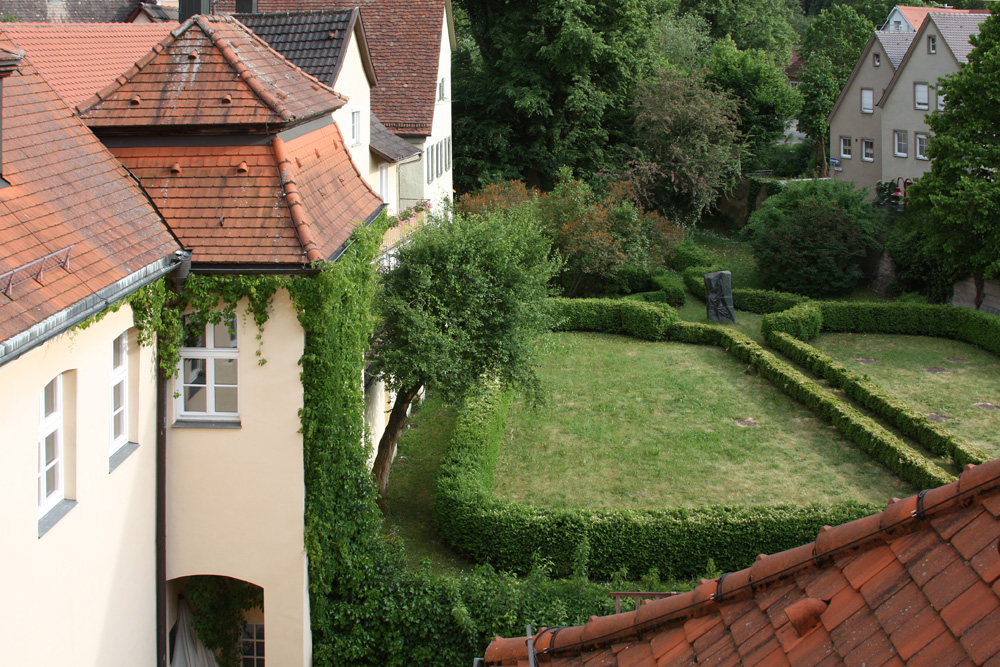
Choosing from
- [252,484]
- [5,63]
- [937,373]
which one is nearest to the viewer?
[5,63]

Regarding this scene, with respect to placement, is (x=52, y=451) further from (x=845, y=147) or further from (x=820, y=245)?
(x=845, y=147)

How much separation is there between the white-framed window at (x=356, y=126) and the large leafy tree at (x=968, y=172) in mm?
19931

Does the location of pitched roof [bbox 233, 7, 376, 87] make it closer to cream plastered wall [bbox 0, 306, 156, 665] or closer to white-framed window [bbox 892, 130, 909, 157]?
cream plastered wall [bbox 0, 306, 156, 665]

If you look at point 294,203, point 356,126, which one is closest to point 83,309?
point 294,203

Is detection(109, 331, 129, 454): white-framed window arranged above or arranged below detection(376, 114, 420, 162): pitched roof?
below

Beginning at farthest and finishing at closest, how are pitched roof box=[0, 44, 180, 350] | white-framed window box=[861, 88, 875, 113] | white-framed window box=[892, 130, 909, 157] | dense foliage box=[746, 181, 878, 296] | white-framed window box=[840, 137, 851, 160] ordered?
white-framed window box=[840, 137, 851, 160], white-framed window box=[861, 88, 875, 113], white-framed window box=[892, 130, 909, 157], dense foliage box=[746, 181, 878, 296], pitched roof box=[0, 44, 180, 350]

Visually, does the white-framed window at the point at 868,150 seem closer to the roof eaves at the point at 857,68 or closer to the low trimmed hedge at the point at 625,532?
the roof eaves at the point at 857,68

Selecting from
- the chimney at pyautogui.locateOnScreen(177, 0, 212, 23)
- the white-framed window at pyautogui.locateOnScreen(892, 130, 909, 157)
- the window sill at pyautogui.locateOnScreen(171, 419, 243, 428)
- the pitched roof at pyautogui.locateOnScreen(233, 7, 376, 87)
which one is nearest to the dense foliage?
the white-framed window at pyautogui.locateOnScreen(892, 130, 909, 157)

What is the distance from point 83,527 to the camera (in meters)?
10.4

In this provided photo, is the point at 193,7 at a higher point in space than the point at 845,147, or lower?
lower

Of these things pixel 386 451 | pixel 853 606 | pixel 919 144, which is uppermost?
pixel 919 144

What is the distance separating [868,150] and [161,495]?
44372mm

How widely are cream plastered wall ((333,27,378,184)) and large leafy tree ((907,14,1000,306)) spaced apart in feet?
63.8

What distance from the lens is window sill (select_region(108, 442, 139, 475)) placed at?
11203 mm
